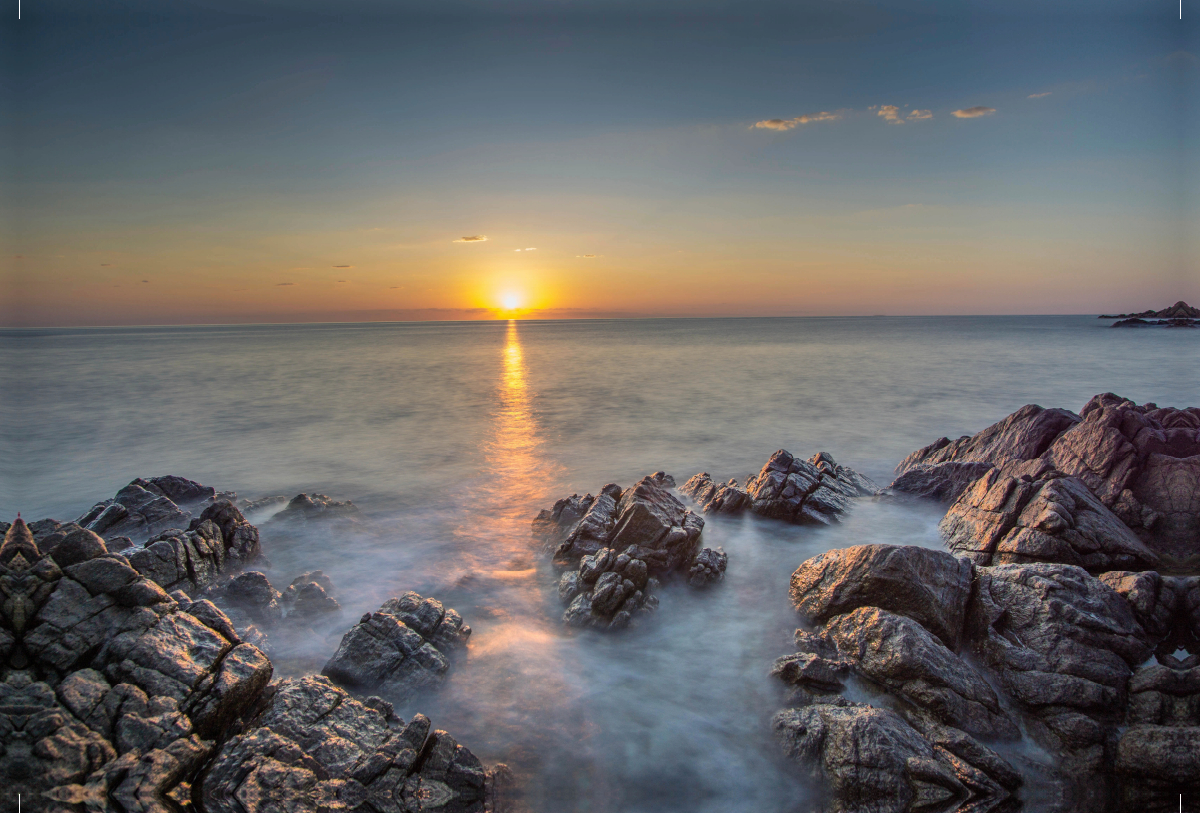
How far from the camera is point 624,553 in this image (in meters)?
7.92

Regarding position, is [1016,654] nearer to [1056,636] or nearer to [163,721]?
[1056,636]

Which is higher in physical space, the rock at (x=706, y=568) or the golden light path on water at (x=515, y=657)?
the rock at (x=706, y=568)

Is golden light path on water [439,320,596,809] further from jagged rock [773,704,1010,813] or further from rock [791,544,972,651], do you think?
rock [791,544,972,651]

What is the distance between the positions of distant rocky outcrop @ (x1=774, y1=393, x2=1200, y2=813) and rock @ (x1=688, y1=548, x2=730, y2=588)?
41.8 inches

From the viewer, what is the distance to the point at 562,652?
21.8ft

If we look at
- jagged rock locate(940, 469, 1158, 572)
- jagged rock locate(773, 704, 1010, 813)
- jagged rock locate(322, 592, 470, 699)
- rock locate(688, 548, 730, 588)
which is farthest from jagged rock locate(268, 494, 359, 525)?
jagged rock locate(940, 469, 1158, 572)

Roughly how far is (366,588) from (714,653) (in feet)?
16.0

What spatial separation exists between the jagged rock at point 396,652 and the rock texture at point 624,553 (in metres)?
1.66

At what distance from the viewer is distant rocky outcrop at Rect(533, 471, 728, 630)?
7.32m

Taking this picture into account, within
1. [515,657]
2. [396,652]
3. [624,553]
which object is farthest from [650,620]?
[396,652]

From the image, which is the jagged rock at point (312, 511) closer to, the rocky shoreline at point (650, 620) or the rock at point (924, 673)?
the rocky shoreline at point (650, 620)

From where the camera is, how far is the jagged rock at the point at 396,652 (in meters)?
5.80

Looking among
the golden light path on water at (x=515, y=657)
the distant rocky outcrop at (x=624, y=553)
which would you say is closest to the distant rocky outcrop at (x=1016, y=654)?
the distant rocky outcrop at (x=624, y=553)

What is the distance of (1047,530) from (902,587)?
247cm
